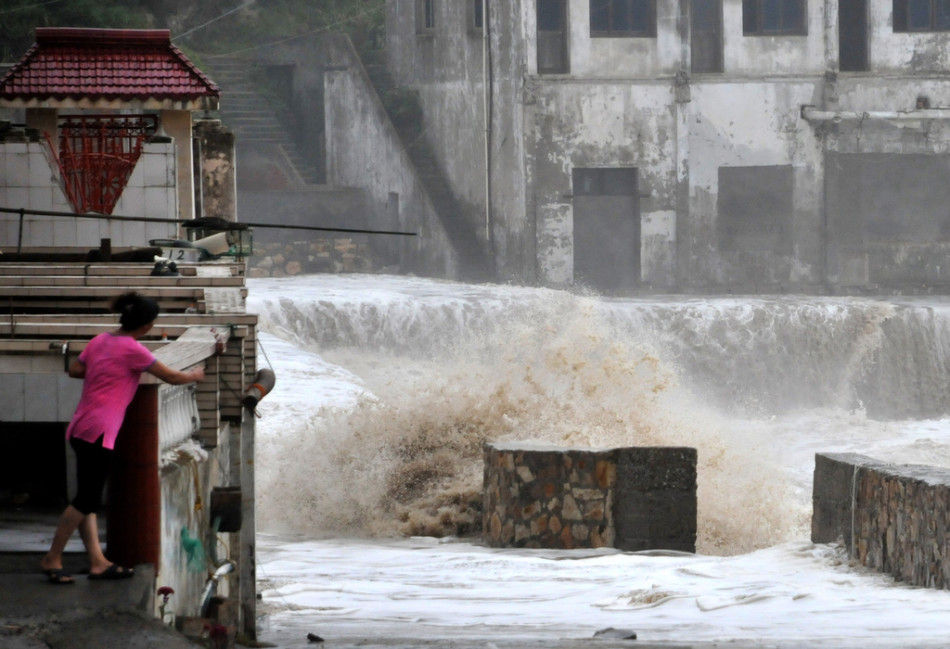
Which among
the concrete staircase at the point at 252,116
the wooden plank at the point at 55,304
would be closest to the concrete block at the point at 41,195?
the wooden plank at the point at 55,304

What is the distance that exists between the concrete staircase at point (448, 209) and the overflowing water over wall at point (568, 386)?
5.74ft

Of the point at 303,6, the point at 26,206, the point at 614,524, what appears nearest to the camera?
the point at 614,524

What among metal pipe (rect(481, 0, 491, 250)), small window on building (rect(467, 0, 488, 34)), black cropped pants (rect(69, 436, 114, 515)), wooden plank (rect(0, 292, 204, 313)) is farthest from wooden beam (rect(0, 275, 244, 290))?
small window on building (rect(467, 0, 488, 34))

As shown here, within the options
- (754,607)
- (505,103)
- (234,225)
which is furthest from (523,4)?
(754,607)

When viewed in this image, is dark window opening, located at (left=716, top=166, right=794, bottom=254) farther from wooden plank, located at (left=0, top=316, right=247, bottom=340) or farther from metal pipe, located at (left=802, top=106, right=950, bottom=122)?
wooden plank, located at (left=0, top=316, right=247, bottom=340)

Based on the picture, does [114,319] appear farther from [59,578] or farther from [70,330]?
[59,578]

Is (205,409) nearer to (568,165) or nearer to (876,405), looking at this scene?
(876,405)

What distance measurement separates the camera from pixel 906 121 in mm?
31188

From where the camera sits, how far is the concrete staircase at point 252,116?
31422 millimetres

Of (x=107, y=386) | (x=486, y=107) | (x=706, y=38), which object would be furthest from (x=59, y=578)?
(x=706, y=38)

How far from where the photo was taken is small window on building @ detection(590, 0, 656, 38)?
30375 millimetres

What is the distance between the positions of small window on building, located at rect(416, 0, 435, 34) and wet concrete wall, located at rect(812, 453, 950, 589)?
22.5 m

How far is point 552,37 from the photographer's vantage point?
100 feet

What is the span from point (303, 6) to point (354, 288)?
9.55 metres
